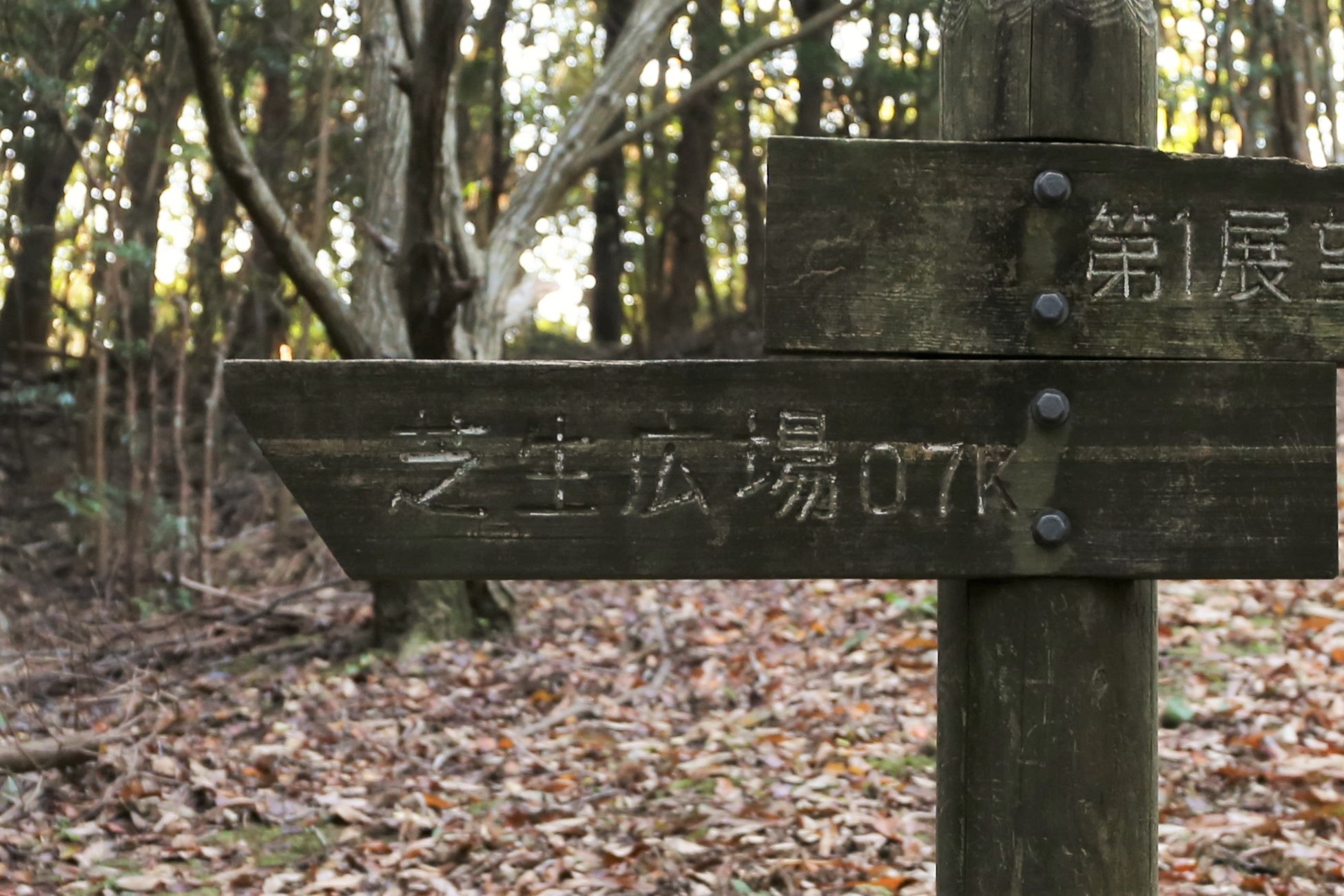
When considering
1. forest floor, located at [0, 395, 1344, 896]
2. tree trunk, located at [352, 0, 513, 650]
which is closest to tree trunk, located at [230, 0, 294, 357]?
tree trunk, located at [352, 0, 513, 650]

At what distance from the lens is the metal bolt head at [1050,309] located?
1965mm

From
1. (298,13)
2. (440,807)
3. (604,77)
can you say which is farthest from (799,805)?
(298,13)

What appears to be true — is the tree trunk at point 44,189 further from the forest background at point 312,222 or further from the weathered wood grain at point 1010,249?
the weathered wood grain at point 1010,249

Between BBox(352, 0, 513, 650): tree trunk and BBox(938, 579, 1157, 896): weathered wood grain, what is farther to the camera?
BBox(352, 0, 513, 650): tree trunk

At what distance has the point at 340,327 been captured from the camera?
21.4ft

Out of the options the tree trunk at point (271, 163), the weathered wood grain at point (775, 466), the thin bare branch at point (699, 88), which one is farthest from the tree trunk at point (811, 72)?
the weathered wood grain at point (775, 466)

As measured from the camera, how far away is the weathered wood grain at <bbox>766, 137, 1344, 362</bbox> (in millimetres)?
1967

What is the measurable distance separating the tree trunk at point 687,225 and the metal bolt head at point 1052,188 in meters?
12.4

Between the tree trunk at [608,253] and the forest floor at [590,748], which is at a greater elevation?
the tree trunk at [608,253]

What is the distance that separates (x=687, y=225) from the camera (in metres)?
16.2

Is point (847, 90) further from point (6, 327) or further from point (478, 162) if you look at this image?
point (6, 327)

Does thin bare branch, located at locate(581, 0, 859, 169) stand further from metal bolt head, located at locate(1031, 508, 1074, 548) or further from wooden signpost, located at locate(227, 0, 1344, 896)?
metal bolt head, located at locate(1031, 508, 1074, 548)

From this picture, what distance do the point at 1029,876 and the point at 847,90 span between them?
44.5 ft

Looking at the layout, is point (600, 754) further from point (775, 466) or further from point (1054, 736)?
point (775, 466)
